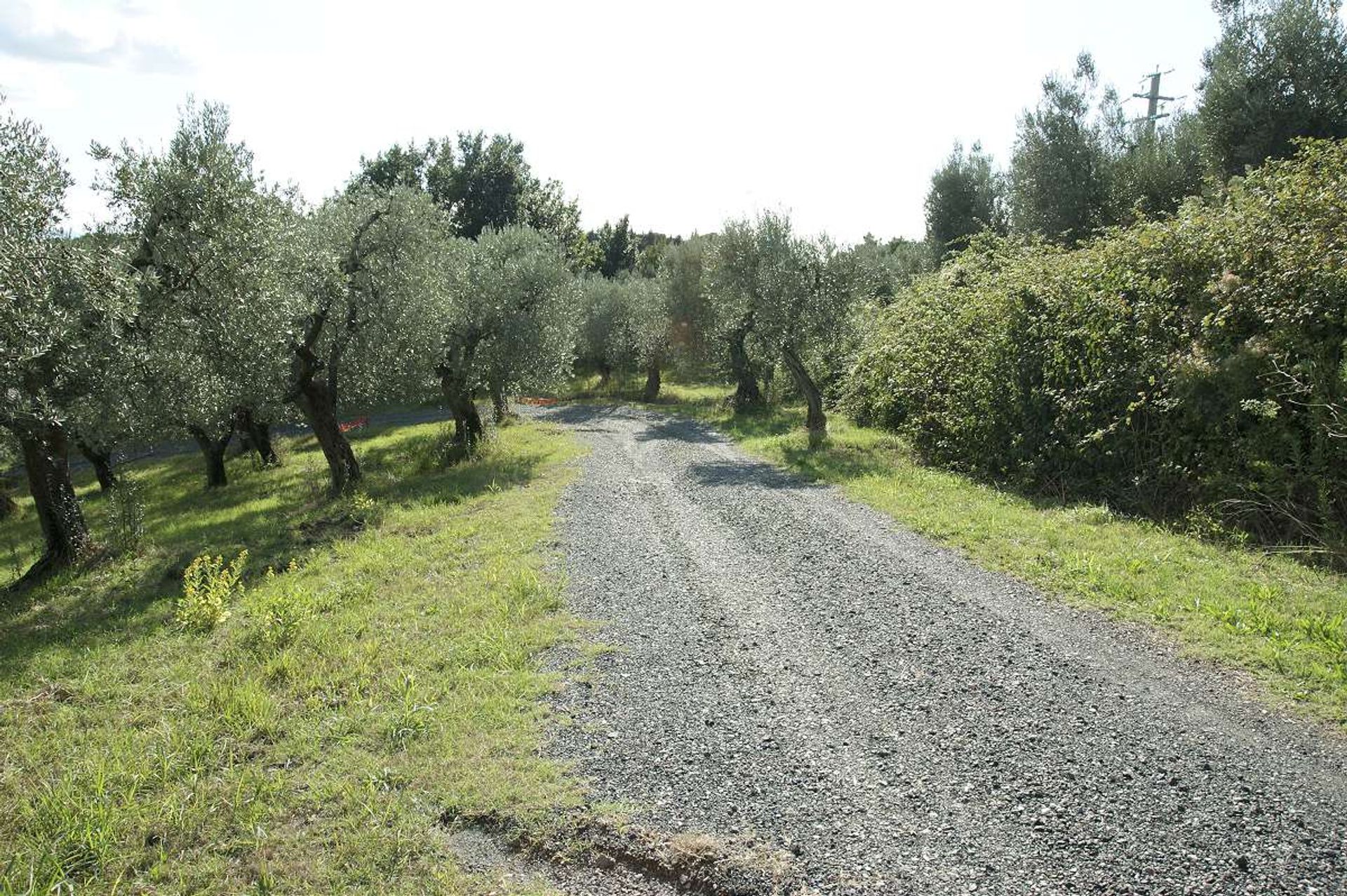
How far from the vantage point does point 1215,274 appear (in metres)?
9.92

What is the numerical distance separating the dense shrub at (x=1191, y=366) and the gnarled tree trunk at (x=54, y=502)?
15.5 meters

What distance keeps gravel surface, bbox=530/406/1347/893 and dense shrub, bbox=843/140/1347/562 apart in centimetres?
342

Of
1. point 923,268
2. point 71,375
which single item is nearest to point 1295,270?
point 71,375

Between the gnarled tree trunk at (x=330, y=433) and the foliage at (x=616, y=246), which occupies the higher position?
the foliage at (x=616, y=246)

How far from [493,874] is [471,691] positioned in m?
2.27

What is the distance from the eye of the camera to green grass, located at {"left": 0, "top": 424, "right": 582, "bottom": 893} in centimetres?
449

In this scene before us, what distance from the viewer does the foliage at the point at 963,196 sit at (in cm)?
3438

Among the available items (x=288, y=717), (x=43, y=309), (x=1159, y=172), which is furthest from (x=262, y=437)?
(x=1159, y=172)

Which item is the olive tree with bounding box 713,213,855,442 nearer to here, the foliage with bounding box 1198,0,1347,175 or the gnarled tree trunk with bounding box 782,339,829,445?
the gnarled tree trunk with bounding box 782,339,829,445

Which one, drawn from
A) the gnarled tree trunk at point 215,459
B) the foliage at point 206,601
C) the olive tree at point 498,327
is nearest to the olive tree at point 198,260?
the foliage at point 206,601

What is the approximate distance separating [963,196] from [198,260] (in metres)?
31.8

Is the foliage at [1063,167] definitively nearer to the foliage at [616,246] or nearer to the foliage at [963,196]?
the foliage at [963,196]

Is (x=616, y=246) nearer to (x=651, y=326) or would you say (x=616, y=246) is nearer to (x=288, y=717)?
(x=651, y=326)

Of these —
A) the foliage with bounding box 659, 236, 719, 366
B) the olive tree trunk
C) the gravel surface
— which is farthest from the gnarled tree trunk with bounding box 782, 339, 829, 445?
the foliage with bounding box 659, 236, 719, 366
